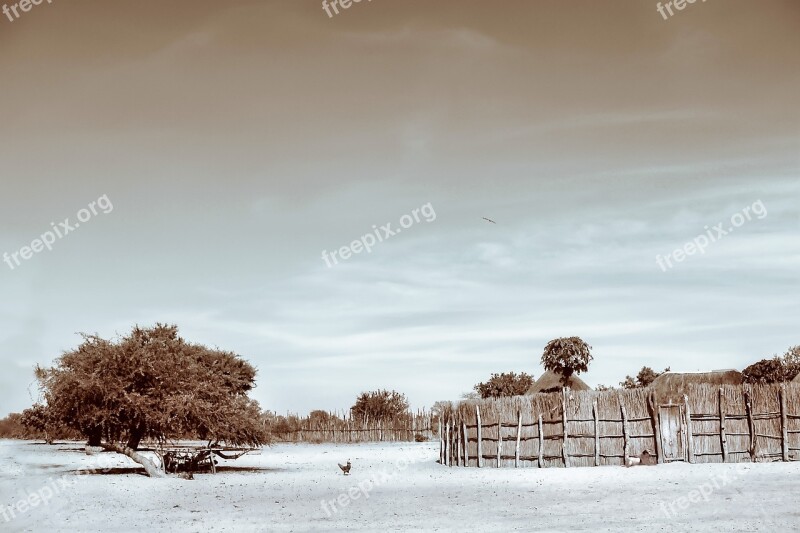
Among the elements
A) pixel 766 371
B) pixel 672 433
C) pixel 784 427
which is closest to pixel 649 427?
pixel 672 433

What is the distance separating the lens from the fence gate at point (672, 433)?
25.2 metres

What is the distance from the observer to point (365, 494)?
18047 mm

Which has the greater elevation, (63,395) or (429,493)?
(63,395)

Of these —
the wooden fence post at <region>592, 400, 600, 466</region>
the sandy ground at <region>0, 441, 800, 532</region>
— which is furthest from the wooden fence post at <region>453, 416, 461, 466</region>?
the wooden fence post at <region>592, 400, 600, 466</region>

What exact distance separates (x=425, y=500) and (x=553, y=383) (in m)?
46.1

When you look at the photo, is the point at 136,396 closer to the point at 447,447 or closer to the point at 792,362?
the point at 447,447

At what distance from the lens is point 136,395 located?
24266 mm

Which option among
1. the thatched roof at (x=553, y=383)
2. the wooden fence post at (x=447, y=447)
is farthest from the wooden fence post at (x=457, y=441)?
the thatched roof at (x=553, y=383)

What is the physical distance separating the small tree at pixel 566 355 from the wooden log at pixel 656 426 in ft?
102

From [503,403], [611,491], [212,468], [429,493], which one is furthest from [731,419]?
[212,468]

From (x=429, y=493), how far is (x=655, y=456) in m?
10.1

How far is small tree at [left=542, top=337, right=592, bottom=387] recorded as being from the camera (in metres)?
56.4

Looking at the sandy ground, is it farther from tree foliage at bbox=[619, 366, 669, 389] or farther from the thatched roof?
tree foliage at bbox=[619, 366, 669, 389]

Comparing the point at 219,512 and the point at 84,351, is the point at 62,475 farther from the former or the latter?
the point at 219,512
